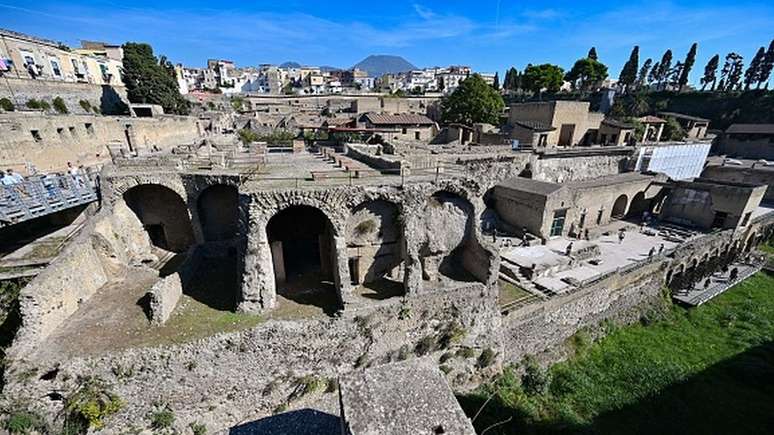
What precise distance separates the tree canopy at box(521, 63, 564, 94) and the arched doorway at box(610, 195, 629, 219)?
1699 inches

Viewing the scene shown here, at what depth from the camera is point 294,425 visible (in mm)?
11938

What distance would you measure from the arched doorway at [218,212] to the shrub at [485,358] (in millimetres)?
14434

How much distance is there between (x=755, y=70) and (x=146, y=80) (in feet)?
341

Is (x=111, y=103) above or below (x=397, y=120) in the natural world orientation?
above

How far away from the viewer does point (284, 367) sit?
12133 mm

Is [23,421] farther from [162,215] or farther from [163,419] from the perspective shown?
[162,215]

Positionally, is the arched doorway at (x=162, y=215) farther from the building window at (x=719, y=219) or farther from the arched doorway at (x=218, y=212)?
the building window at (x=719, y=219)

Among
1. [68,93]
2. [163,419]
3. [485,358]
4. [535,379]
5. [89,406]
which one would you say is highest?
[68,93]

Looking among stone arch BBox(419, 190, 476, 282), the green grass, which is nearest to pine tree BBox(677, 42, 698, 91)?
the green grass

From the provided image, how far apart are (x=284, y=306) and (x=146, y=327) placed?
4.84 m

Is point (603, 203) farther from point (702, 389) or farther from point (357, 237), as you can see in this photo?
point (357, 237)

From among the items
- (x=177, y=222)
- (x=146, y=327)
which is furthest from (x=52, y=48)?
(x=146, y=327)

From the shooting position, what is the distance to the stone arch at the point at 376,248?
Result: 1433 centimetres

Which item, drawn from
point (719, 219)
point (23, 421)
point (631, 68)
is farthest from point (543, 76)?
point (23, 421)
